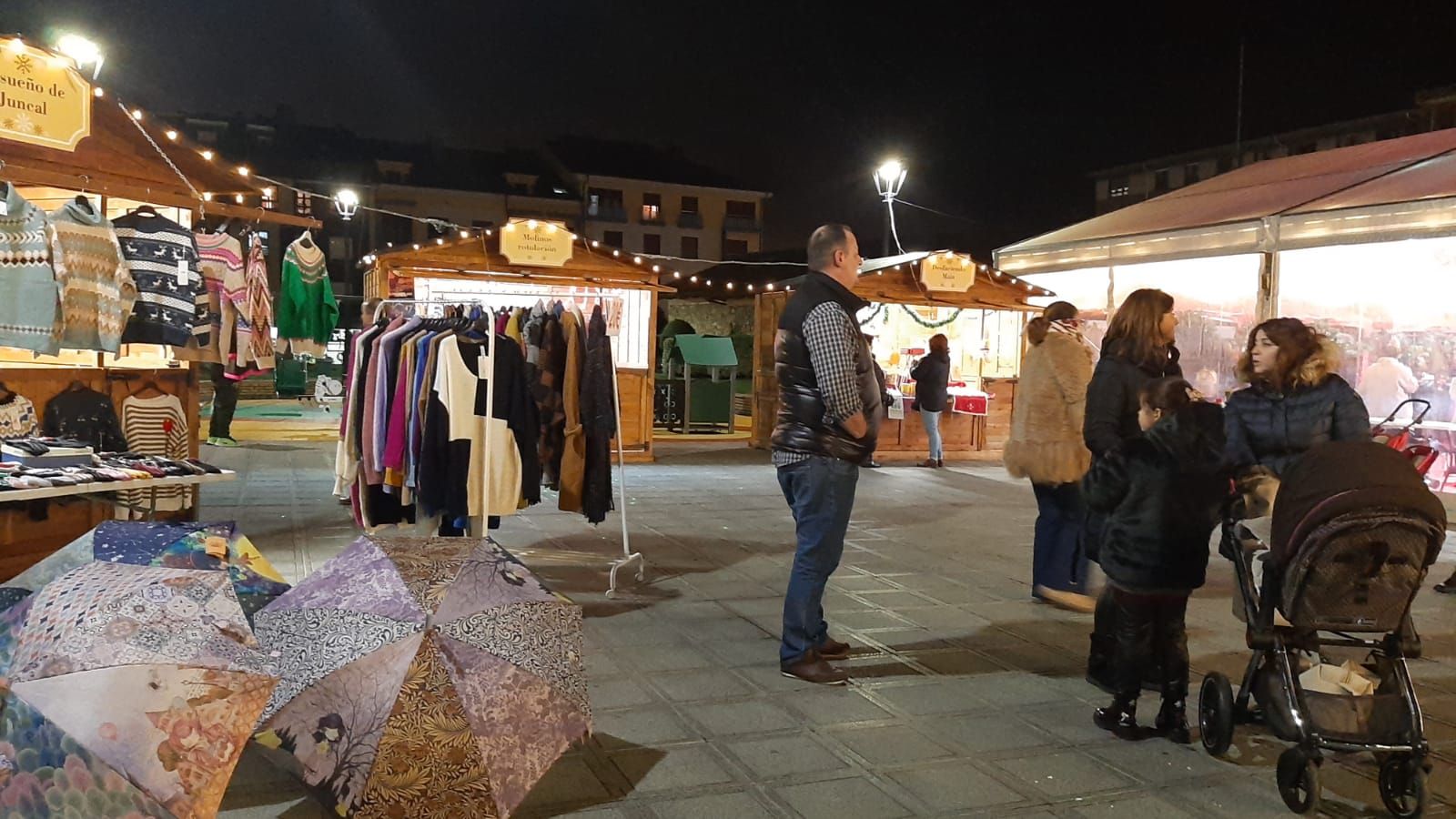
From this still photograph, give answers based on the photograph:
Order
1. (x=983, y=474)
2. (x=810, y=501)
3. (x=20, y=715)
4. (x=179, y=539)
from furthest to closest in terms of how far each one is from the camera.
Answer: (x=983, y=474) → (x=810, y=501) → (x=179, y=539) → (x=20, y=715)

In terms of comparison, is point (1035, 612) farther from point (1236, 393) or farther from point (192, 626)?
point (192, 626)

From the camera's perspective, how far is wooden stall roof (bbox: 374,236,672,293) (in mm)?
11586

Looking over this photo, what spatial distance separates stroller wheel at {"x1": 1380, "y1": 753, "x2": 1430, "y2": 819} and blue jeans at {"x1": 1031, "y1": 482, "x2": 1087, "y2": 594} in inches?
104

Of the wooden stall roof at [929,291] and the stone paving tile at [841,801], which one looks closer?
the stone paving tile at [841,801]

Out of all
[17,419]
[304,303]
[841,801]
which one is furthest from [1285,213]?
[17,419]

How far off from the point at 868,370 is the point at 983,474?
8932 millimetres

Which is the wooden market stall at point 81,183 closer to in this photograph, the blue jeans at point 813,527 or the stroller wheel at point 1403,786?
the blue jeans at point 813,527

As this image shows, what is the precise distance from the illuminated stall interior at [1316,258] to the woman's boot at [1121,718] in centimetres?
513

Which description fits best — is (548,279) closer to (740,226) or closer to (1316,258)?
(1316,258)

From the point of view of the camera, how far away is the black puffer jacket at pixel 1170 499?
3918 millimetres

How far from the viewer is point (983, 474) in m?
13.0

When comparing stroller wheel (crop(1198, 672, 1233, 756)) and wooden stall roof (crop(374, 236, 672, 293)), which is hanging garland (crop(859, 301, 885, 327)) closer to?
wooden stall roof (crop(374, 236, 672, 293))

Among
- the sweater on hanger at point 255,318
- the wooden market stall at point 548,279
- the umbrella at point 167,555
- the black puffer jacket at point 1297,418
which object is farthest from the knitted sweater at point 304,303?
the black puffer jacket at point 1297,418

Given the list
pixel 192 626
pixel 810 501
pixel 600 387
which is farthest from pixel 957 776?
pixel 600 387
